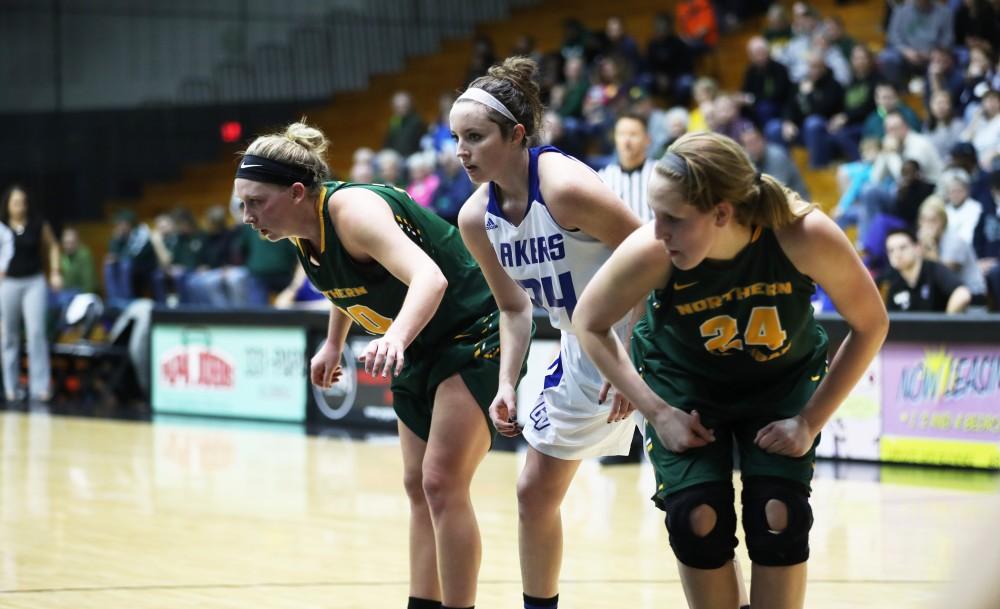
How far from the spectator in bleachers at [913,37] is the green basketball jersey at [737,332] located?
9818 millimetres

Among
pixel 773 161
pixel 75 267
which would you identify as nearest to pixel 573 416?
pixel 773 161

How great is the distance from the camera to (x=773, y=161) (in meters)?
11.3

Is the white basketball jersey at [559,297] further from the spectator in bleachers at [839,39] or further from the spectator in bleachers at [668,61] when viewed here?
the spectator in bleachers at [668,61]

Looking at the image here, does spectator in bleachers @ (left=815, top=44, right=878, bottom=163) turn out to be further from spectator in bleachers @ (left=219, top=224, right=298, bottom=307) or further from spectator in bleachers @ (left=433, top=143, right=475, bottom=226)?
spectator in bleachers @ (left=219, top=224, right=298, bottom=307)

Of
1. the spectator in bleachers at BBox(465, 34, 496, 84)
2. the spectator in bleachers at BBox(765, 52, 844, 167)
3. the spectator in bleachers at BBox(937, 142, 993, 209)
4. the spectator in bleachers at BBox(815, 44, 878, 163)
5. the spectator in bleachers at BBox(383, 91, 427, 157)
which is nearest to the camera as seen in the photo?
the spectator in bleachers at BBox(937, 142, 993, 209)

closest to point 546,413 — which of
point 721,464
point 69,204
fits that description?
point 721,464

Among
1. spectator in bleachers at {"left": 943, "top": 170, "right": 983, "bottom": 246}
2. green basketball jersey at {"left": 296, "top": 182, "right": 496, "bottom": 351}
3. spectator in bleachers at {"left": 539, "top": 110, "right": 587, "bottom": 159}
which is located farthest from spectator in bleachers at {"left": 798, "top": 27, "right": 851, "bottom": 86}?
green basketball jersey at {"left": 296, "top": 182, "right": 496, "bottom": 351}

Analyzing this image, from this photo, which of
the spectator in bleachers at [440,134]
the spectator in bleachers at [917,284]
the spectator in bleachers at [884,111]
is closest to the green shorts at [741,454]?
the spectator in bleachers at [917,284]

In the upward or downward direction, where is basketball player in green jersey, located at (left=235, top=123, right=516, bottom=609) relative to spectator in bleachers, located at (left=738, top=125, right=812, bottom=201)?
downward

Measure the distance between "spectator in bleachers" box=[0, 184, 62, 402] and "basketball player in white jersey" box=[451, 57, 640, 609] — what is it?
36.2 ft

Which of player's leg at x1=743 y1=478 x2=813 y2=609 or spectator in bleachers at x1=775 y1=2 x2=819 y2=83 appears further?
spectator in bleachers at x1=775 y1=2 x2=819 y2=83

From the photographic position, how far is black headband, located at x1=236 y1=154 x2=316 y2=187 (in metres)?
4.10

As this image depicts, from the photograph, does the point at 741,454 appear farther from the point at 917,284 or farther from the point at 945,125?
the point at 945,125

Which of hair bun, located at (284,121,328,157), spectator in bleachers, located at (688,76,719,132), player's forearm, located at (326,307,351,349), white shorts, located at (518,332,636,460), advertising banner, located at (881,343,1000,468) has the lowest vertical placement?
advertising banner, located at (881,343,1000,468)
